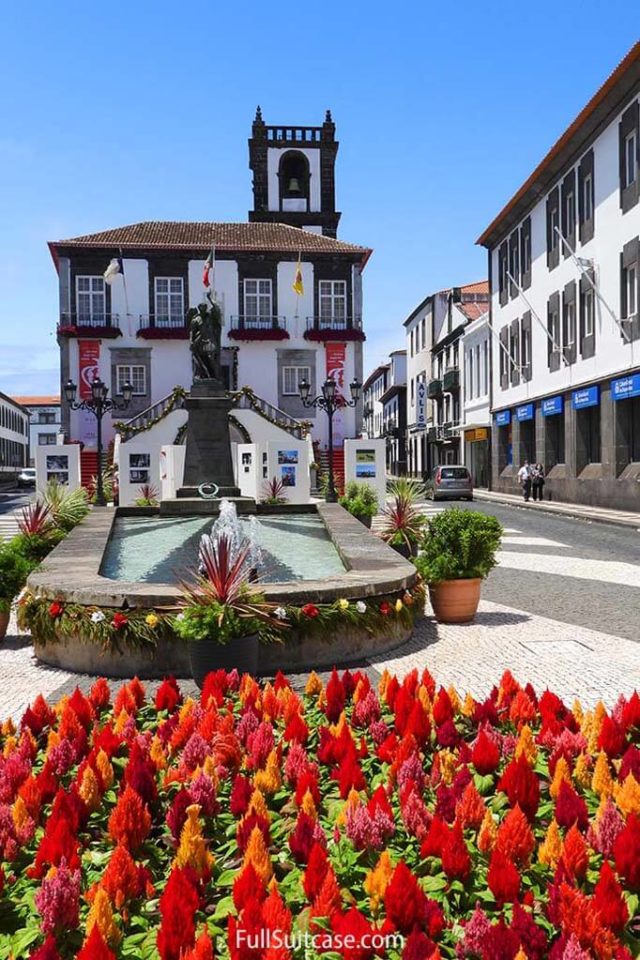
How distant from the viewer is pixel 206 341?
75.9ft

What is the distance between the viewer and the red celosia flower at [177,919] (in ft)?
7.84

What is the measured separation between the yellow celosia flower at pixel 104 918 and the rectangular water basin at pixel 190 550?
6.12m

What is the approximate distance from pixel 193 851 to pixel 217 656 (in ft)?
11.9

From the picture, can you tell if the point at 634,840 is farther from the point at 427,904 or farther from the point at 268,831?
the point at 268,831

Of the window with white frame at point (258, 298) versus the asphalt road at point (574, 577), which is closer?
the asphalt road at point (574, 577)

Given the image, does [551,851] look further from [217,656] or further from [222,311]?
[222,311]

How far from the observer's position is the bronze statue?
22922mm

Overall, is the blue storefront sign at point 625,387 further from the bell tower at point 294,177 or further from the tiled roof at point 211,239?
the bell tower at point 294,177

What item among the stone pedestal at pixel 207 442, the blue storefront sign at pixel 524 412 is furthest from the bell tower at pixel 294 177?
the stone pedestal at pixel 207 442

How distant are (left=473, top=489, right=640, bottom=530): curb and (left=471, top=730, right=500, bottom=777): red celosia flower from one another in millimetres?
19699

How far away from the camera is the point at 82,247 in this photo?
45969mm

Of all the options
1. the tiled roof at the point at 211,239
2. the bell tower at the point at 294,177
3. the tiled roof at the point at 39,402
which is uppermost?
the bell tower at the point at 294,177

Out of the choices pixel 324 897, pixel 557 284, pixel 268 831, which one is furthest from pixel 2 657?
pixel 557 284

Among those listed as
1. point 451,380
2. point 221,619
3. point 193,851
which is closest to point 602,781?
point 193,851
